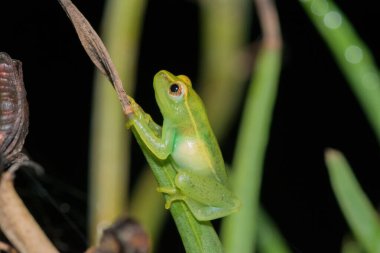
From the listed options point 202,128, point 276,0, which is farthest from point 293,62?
point 202,128

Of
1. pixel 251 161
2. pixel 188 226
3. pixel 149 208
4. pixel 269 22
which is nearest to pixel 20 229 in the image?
pixel 188 226

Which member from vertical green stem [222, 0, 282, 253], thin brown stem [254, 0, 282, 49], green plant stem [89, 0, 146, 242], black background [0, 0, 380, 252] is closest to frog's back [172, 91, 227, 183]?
vertical green stem [222, 0, 282, 253]

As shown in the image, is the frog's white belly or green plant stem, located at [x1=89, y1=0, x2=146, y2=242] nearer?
the frog's white belly

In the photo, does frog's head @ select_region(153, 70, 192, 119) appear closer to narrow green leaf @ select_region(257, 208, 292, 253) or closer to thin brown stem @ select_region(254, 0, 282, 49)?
thin brown stem @ select_region(254, 0, 282, 49)

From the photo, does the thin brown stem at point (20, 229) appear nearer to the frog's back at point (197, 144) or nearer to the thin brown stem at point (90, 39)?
the thin brown stem at point (90, 39)

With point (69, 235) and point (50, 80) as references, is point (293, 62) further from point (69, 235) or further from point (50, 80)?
point (69, 235)

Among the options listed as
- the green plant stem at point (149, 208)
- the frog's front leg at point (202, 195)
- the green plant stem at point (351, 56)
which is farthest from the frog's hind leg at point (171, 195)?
the green plant stem at point (149, 208)
